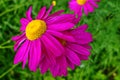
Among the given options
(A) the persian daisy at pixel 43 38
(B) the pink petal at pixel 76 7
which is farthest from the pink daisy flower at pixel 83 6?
(A) the persian daisy at pixel 43 38

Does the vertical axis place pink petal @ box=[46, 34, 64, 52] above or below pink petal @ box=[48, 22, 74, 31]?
below

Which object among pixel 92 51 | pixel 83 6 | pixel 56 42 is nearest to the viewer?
pixel 56 42

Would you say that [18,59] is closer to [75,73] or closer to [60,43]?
[60,43]

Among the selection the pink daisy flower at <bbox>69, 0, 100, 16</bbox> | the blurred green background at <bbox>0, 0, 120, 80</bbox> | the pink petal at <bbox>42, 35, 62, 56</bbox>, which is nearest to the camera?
the pink petal at <bbox>42, 35, 62, 56</bbox>

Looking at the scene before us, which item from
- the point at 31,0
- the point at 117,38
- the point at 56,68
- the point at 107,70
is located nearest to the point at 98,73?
the point at 107,70

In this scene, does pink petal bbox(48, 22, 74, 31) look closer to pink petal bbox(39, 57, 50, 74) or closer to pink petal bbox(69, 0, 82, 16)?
pink petal bbox(39, 57, 50, 74)

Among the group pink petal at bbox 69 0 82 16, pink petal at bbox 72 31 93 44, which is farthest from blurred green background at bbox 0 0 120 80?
pink petal at bbox 72 31 93 44

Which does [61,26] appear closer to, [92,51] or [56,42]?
[56,42]

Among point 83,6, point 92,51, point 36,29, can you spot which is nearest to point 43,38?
point 36,29

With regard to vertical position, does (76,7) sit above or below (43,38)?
below
